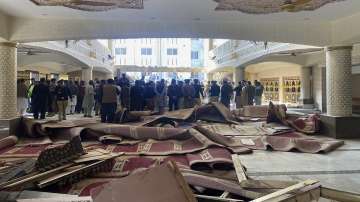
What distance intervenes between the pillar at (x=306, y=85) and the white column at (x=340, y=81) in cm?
1024

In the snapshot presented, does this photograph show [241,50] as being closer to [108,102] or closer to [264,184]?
[108,102]

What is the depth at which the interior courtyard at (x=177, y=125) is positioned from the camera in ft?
12.9

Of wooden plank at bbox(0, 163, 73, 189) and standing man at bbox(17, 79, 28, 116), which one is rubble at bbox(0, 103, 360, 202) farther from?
standing man at bbox(17, 79, 28, 116)

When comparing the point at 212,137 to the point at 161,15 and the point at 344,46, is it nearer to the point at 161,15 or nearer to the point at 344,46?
the point at 161,15

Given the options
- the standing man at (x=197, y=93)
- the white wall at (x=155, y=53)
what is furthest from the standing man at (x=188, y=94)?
the white wall at (x=155, y=53)

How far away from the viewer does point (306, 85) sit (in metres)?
19.1

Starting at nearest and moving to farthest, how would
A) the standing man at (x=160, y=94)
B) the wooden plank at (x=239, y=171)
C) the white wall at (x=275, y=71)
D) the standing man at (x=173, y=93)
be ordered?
the wooden plank at (x=239, y=171)
the standing man at (x=160, y=94)
the standing man at (x=173, y=93)
the white wall at (x=275, y=71)

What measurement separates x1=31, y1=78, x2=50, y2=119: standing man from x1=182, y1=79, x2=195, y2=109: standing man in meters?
4.52

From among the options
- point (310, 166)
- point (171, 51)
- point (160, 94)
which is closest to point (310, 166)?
point (310, 166)

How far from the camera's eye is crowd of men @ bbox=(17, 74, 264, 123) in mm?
10644

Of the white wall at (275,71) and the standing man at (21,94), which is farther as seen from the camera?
the white wall at (275,71)

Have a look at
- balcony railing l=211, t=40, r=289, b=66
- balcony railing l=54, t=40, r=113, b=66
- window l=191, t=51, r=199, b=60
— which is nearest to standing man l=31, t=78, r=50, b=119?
balcony railing l=54, t=40, r=113, b=66

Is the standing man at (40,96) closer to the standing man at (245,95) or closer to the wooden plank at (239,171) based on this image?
the wooden plank at (239,171)

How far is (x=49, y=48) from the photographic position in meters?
12.9
